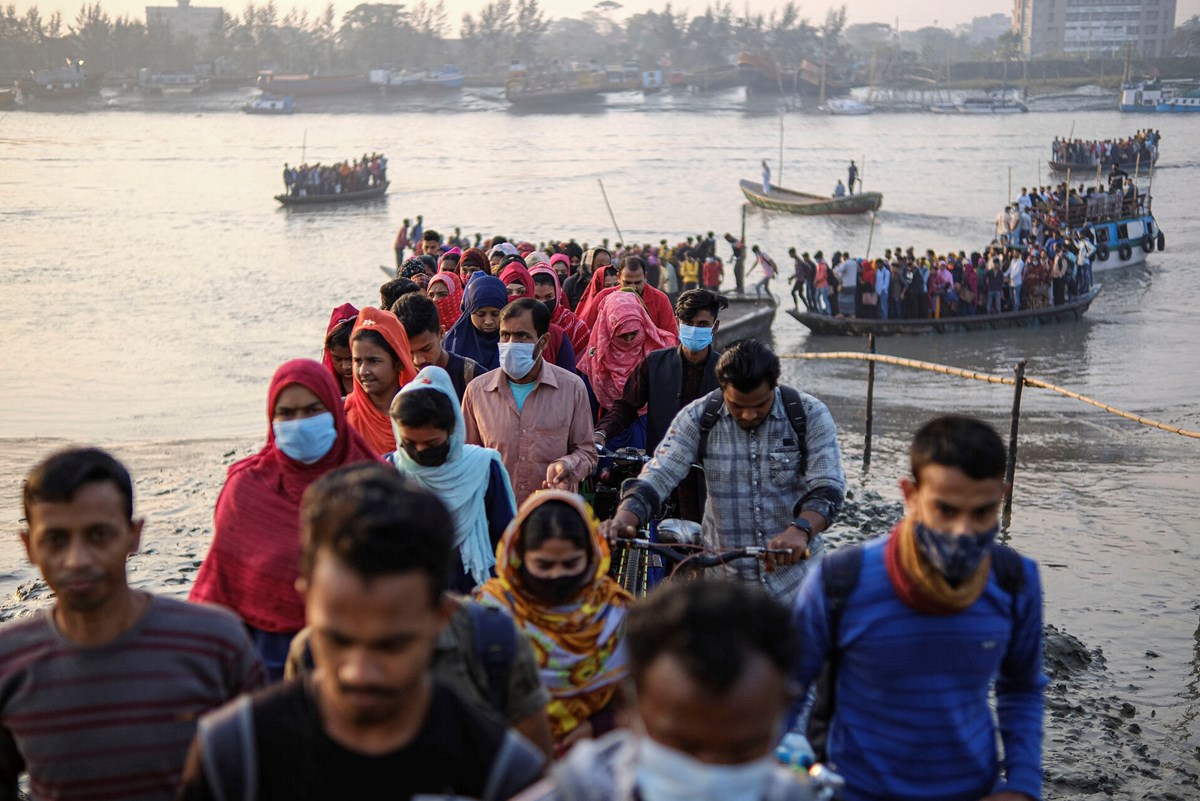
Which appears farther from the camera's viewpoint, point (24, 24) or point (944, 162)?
point (24, 24)

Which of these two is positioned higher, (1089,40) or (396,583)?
(1089,40)

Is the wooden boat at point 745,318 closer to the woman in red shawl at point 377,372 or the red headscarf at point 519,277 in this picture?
the red headscarf at point 519,277

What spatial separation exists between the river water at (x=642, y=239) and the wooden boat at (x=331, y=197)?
1.96 feet

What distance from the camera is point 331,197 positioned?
50.4 metres

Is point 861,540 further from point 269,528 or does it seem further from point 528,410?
point 269,528

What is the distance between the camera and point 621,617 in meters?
3.15

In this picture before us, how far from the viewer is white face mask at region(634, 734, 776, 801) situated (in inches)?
67.1

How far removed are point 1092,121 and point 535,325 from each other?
101 meters

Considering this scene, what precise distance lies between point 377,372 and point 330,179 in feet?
155

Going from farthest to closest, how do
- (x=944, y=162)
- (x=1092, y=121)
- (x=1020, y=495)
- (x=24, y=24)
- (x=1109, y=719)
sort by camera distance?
1. (x=24, y=24)
2. (x=1092, y=121)
3. (x=944, y=162)
4. (x=1020, y=495)
5. (x=1109, y=719)

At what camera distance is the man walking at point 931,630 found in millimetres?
2520

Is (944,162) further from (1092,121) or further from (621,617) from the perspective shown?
(621,617)

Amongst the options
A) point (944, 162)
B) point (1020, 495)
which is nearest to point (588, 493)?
point (1020, 495)

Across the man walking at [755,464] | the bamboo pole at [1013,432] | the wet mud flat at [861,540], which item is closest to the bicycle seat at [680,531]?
the man walking at [755,464]
